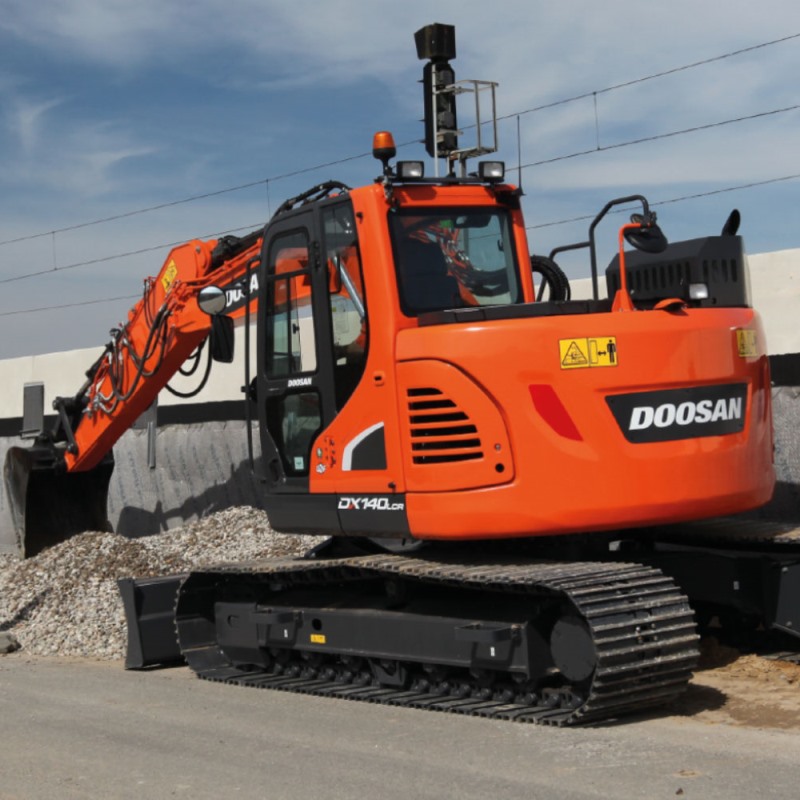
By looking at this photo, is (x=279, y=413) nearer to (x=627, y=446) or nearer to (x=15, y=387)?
(x=627, y=446)

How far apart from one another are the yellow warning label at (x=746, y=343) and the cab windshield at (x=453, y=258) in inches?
56.4

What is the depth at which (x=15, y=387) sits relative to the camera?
2261 centimetres

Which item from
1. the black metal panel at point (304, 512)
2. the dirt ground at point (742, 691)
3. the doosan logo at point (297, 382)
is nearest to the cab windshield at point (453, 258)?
the doosan logo at point (297, 382)

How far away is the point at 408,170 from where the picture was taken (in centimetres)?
819

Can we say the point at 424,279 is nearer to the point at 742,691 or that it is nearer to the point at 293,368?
the point at 293,368

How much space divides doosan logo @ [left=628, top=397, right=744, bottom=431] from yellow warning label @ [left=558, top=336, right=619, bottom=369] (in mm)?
306

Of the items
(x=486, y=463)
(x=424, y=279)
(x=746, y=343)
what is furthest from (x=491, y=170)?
(x=486, y=463)

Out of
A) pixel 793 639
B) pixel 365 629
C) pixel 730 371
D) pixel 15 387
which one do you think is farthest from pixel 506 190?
pixel 15 387

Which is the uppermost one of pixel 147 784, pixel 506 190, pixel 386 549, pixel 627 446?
pixel 506 190

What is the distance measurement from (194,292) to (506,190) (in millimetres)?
3476

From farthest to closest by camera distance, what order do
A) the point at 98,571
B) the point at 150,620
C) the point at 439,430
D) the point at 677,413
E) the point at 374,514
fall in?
1. the point at 98,571
2. the point at 150,620
3. the point at 374,514
4. the point at 439,430
5. the point at 677,413

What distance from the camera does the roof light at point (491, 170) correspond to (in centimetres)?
860

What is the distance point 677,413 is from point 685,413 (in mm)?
55

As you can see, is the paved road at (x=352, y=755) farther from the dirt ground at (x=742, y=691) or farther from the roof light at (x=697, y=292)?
the roof light at (x=697, y=292)
